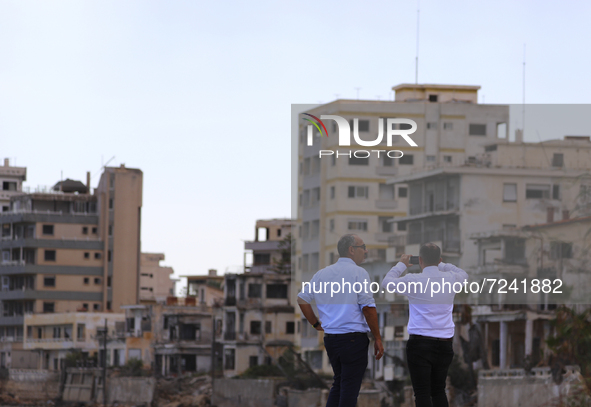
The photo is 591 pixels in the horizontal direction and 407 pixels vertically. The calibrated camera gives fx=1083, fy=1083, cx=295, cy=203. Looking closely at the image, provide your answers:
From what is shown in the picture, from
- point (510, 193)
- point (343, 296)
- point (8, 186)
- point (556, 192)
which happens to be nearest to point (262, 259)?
point (8, 186)

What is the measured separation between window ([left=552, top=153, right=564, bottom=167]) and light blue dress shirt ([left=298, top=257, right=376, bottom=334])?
23471 mm

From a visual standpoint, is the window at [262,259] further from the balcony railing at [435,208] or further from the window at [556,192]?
the window at [556,192]

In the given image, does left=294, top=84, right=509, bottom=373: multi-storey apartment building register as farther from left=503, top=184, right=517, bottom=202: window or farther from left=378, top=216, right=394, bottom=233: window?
left=503, top=184, right=517, bottom=202: window

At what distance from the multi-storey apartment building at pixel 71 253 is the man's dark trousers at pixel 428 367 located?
7357 cm

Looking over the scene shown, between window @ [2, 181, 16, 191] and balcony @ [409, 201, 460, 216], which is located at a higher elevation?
window @ [2, 181, 16, 191]

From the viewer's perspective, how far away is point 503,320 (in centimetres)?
4788

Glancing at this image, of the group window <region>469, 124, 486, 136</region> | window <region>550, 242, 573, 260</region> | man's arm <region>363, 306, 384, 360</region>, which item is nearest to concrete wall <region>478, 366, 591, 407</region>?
window <region>550, 242, 573, 260</region>

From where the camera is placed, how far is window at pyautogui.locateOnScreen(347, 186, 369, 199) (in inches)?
1486

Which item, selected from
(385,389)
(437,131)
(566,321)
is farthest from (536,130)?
(385,389)

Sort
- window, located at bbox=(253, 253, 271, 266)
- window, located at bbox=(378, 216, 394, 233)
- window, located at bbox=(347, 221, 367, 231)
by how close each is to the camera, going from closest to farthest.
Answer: window, located at bbox=(378, 216, 394, 233)
window, located at bbox=(347, 221, 367, 231)
window, located at bbox=(253, 253, 271, 266)

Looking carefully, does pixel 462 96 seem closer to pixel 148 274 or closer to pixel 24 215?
pixel 24 215

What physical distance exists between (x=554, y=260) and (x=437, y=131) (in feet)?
66.4

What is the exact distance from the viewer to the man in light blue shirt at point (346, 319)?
8.35 meters

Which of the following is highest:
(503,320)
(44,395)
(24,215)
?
(24,215)
